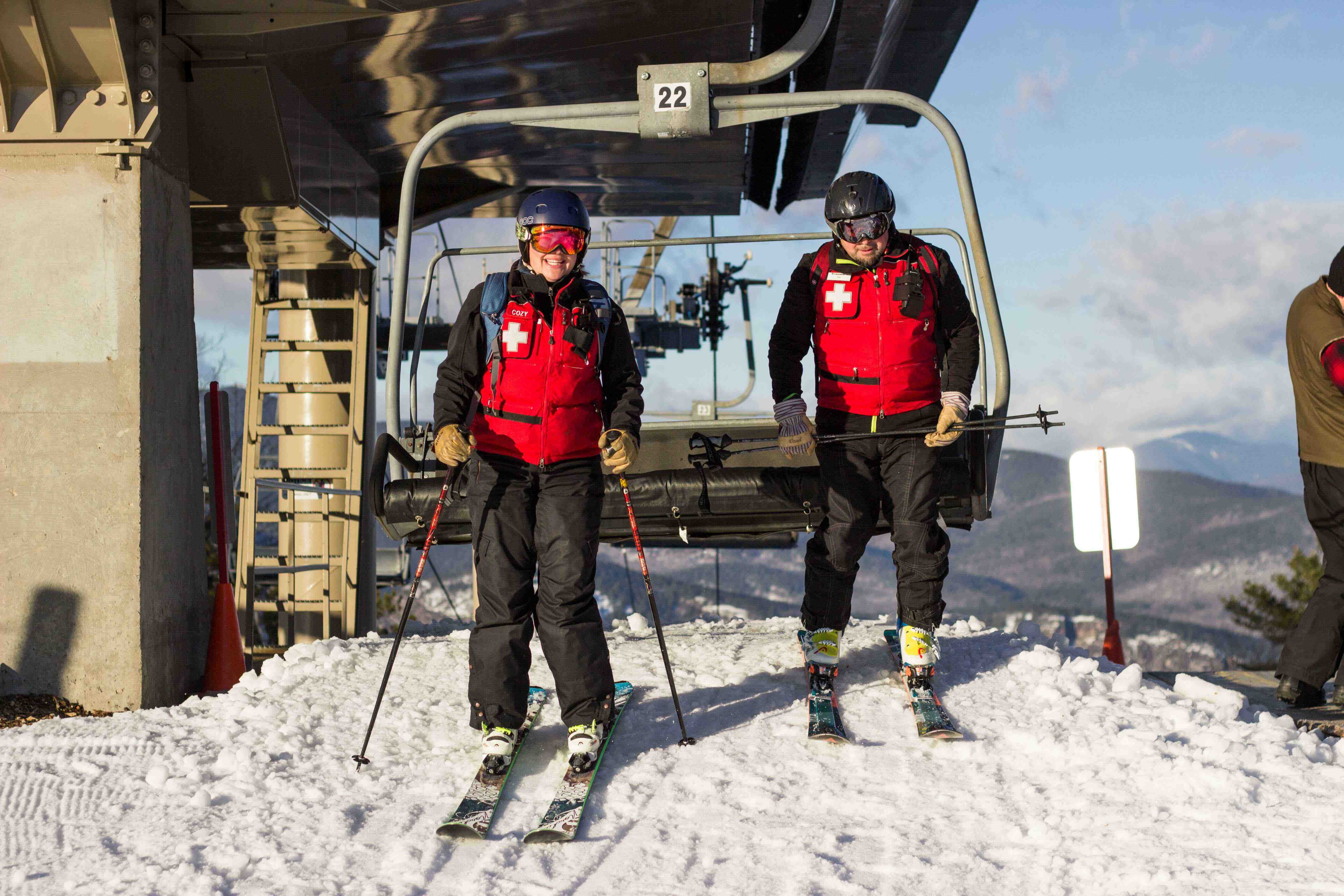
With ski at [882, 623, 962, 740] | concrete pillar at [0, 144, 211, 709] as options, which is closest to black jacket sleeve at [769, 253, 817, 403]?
ski at [882, 623, 962, 740]

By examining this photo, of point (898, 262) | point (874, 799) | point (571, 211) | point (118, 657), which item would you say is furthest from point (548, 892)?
point (118, 657)

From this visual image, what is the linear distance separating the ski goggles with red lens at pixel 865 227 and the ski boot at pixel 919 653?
1567 millimetres

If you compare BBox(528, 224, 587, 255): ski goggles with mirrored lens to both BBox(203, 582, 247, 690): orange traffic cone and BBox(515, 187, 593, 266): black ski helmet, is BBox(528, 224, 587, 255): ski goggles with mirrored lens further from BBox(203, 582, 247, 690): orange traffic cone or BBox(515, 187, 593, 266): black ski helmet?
BBox(203, 582, 247, 690): orange traffic cone

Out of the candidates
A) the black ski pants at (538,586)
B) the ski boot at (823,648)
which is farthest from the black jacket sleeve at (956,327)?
the black ski pants at (538,586)

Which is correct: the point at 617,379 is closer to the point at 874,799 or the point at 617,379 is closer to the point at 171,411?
the point at 874,799

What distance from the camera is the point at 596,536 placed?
389cm

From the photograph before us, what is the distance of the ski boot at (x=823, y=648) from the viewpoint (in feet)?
14.9

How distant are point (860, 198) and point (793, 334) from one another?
24.5 inches

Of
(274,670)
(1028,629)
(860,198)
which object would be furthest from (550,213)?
(1028,629)

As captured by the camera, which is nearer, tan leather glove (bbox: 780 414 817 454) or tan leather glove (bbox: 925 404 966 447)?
tan leather glove (bbox: 925 404 966 447)

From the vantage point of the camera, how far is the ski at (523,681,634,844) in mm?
3293

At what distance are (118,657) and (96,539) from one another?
571mm

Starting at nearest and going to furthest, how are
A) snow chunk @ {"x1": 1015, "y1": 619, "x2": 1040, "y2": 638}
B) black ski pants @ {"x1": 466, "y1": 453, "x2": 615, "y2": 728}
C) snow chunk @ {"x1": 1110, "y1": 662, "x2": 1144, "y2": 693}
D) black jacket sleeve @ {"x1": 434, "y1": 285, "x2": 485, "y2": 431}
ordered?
black ski pants @ {"x1": 466, "y1": 453, "x2": 615, "y2": 728} < black jacket sleeve @ {"x1": 434, "y1": 285, "x2": 485, "y2": 431} < snow chunk @ {"x1": 1110, "y1": 662, "x2": 1144, "y2": 693} < snow chunk @ {"x1": 1015, "y1": 619, "x2": 1040, "y2": 638}

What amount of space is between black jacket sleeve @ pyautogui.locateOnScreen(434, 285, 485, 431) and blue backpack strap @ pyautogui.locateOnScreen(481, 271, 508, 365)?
0.07 ft
